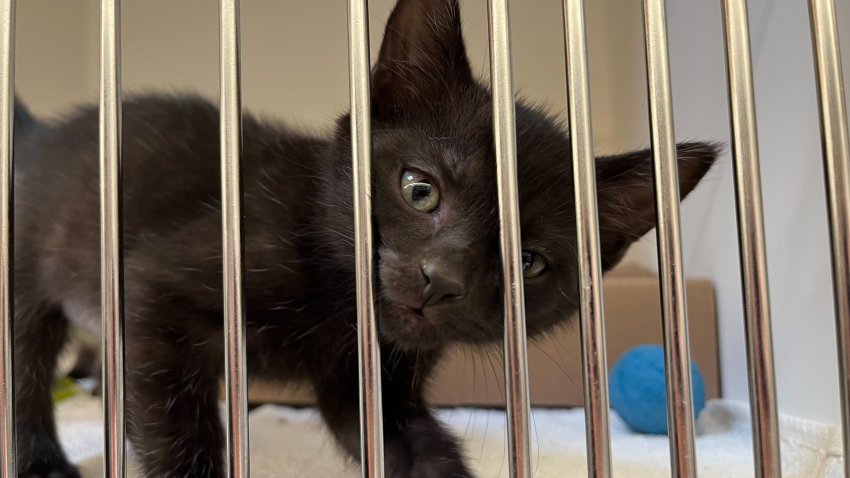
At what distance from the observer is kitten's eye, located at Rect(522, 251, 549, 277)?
71cm

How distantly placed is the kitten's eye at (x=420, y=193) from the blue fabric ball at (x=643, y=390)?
0.51m

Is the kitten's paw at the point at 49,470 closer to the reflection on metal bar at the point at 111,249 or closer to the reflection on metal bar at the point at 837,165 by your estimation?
the reflection on metal bar at the point at 111,249

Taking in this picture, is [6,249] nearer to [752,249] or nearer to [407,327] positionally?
[407,327]

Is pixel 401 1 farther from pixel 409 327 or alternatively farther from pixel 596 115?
pixel 596 115

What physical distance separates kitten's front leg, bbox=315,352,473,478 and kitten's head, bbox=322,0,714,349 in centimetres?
17

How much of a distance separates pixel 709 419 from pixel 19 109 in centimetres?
112

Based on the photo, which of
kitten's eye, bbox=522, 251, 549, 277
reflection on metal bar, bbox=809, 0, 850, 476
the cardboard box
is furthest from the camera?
the cardboard box

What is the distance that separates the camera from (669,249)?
419mm

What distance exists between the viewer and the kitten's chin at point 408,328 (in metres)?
0.63

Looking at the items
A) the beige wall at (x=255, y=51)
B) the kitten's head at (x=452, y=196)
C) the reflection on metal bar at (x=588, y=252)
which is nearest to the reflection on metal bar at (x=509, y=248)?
the reflection on metal bar at (x=588, y=252)

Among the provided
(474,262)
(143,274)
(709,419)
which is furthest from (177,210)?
(709,419)

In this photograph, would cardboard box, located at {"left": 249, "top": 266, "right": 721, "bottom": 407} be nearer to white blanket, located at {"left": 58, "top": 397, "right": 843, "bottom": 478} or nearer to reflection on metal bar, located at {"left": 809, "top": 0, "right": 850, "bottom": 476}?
white blanket, located at {"left": 58, "top": 397, "right": 843, "bottom": 478}

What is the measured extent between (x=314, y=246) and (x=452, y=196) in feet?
0.62

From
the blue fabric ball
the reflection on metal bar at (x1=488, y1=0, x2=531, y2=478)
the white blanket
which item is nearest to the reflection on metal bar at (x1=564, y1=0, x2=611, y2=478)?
the reflection on metal bar at (x1=488, y1=0, x2=531, y2=478)
